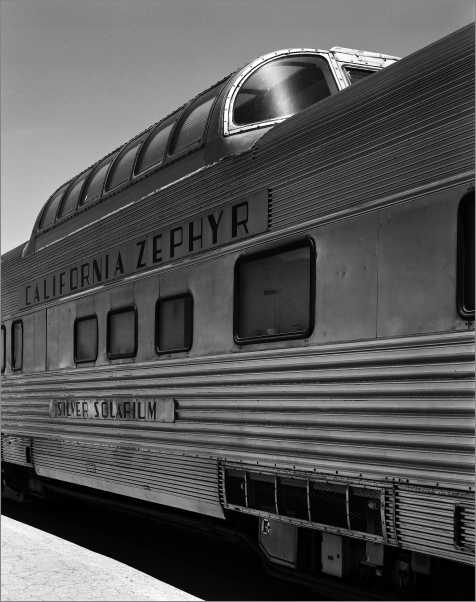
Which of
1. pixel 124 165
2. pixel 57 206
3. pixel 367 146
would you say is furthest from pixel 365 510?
pixel 57 206

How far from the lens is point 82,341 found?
902 centimetres

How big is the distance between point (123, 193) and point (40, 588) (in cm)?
382

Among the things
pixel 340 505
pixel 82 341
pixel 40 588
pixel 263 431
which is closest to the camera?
pixel 340 505

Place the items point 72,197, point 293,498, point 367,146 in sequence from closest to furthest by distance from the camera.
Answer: point 367,146, point 293,498, point 72,197

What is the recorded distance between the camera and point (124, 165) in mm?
8797

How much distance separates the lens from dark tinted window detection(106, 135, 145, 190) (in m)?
8.59

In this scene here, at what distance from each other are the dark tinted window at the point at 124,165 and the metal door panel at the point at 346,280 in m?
3.61

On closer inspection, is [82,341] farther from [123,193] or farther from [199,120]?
[199,120]

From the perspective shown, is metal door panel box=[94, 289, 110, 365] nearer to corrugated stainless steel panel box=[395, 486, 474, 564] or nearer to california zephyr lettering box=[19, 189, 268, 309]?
california zephyr lettering box=[19, 189, 268, 309]

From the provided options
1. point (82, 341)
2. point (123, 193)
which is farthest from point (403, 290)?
point (82, 341)

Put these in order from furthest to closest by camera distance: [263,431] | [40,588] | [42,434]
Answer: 1. [42,434]
2. [40,588]
3. [263,431]

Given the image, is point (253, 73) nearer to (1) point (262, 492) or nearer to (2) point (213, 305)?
(2) point (213, 305)

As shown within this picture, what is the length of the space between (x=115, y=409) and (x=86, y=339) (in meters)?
1.14

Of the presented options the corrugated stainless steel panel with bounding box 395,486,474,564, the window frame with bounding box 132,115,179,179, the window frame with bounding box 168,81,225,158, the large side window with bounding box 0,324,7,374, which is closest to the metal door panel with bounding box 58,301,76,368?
the window frame with bounding box 132,115,179,179
